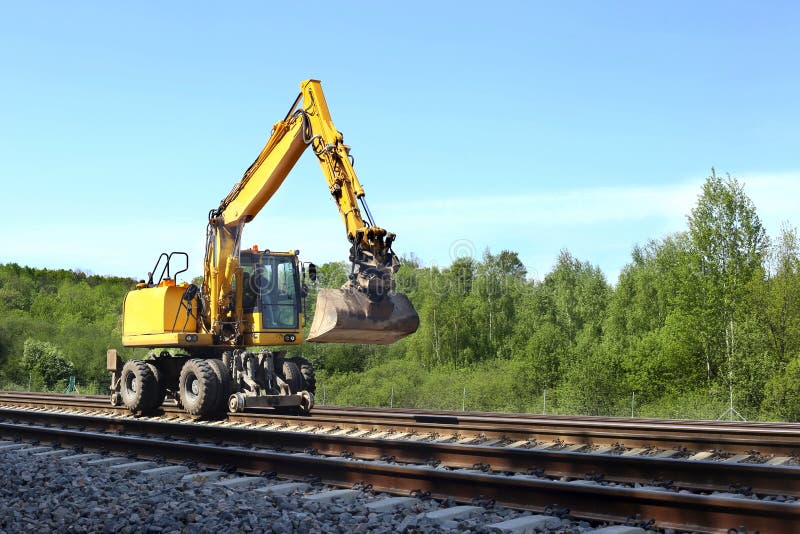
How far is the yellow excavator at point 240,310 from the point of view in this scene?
577 inches

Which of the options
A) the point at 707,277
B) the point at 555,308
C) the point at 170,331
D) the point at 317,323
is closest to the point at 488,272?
the point at 555,308

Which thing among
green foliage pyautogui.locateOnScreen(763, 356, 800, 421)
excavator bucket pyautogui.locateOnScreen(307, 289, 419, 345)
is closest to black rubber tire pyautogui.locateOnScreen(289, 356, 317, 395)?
excavator bucket pyautogui.locateOnScreen(307, 289, 419, 345)

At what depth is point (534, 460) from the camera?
335 inches

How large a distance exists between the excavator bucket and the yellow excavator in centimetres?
162

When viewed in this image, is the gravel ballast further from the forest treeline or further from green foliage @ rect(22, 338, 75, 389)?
green foliage @ rect(22, 338, 75, 389)

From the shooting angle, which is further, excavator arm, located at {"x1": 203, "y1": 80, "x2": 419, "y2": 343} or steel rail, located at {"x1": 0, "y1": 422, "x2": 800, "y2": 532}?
excavator arm, located at {"x1": 203, "y1": 80, "x2": 419, "y2": 343}

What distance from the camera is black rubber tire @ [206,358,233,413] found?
604 inches

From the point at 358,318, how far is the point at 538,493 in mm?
5763

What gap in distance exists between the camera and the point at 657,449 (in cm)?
993

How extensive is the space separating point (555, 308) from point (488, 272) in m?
5.48

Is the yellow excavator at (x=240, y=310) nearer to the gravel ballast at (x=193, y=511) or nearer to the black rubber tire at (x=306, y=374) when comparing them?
the black rubber tire at (x=306, y=374)

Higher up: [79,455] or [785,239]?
[785,239]

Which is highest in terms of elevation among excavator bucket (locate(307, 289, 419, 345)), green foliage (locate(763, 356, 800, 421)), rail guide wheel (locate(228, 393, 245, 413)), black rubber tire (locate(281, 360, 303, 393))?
excavator bucket (locate(307, 289, 419, 345))

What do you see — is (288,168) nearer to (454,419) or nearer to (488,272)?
(454,419)
